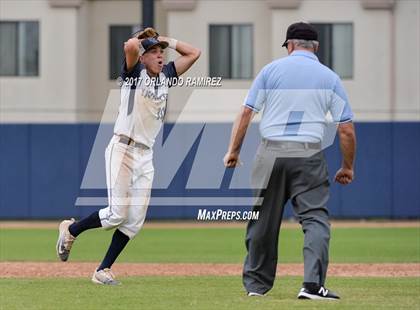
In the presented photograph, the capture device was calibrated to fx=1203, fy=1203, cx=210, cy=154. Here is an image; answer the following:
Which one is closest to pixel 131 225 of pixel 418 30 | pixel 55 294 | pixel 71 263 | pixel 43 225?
pixel 55 294

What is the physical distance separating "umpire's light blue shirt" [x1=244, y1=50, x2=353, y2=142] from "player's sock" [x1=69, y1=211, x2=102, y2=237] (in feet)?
7.96

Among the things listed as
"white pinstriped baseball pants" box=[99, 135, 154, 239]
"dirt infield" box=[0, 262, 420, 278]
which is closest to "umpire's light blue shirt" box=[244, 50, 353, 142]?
"white pinstriped baseball pants" box=[99, 135, 154, 239]

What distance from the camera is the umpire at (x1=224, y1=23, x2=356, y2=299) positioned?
10180mm

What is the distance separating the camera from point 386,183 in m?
27.6

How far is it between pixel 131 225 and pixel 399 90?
847 inches

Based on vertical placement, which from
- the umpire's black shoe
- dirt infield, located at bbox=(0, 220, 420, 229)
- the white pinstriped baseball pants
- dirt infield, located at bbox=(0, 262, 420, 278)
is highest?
the white pinstriped baseball pants

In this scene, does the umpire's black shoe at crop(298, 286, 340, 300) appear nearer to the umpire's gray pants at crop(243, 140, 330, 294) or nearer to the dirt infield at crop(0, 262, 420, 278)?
the umpire's gray pants at crop(243, 140, 330, 294)

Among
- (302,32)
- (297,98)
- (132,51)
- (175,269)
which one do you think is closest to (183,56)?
(132,51)

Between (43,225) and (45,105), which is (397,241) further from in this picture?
(45,105)

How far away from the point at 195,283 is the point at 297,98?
2920 millimetres

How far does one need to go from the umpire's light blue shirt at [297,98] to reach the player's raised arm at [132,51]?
1584mm

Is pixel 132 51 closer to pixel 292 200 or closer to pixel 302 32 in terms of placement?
pixel 302 32

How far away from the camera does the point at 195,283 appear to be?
12.4 metres

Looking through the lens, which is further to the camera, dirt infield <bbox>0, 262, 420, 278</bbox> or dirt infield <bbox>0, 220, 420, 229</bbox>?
dirt infield <bbox>0, 220, 420, 229</bbox>
